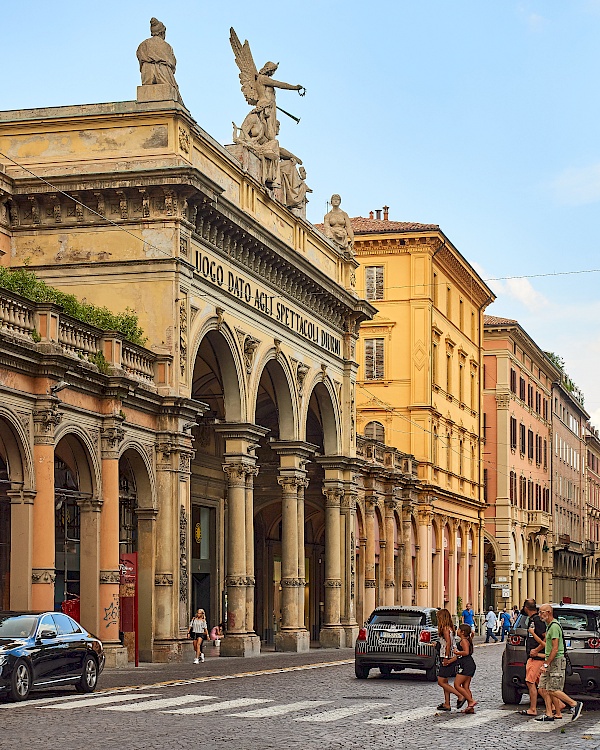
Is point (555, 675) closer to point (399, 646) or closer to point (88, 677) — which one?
point (88, 677)

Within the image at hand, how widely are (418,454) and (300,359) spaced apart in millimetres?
20629

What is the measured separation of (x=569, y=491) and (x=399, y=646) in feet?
287

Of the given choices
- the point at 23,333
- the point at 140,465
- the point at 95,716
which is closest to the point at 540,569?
the point at 140,465

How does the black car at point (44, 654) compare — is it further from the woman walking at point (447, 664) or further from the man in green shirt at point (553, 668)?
the man in green shirt at point (553, 668)

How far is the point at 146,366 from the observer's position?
33688 mm

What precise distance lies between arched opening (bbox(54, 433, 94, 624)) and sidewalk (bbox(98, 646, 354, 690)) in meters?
2.26

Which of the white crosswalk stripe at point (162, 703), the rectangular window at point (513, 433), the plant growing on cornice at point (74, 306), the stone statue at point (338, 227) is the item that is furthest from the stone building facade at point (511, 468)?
the white crosswalk stripe at point (162, 703)

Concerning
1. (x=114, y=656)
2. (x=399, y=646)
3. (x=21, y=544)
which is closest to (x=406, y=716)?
(x=399, y=646)

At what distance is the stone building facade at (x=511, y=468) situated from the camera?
84.7m

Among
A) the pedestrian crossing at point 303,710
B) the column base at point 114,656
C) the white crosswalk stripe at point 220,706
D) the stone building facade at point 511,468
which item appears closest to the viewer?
the pedestrian crossing at point 303,710

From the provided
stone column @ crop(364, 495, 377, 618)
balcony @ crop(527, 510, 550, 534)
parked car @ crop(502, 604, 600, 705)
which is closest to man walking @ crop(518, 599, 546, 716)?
parked car @ crop(502, 604, 600, 705)

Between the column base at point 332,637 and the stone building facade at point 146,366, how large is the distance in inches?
142

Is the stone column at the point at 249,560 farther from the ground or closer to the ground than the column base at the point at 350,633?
farther from the ground


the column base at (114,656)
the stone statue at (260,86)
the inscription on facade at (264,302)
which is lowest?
the column base at (114,656)
